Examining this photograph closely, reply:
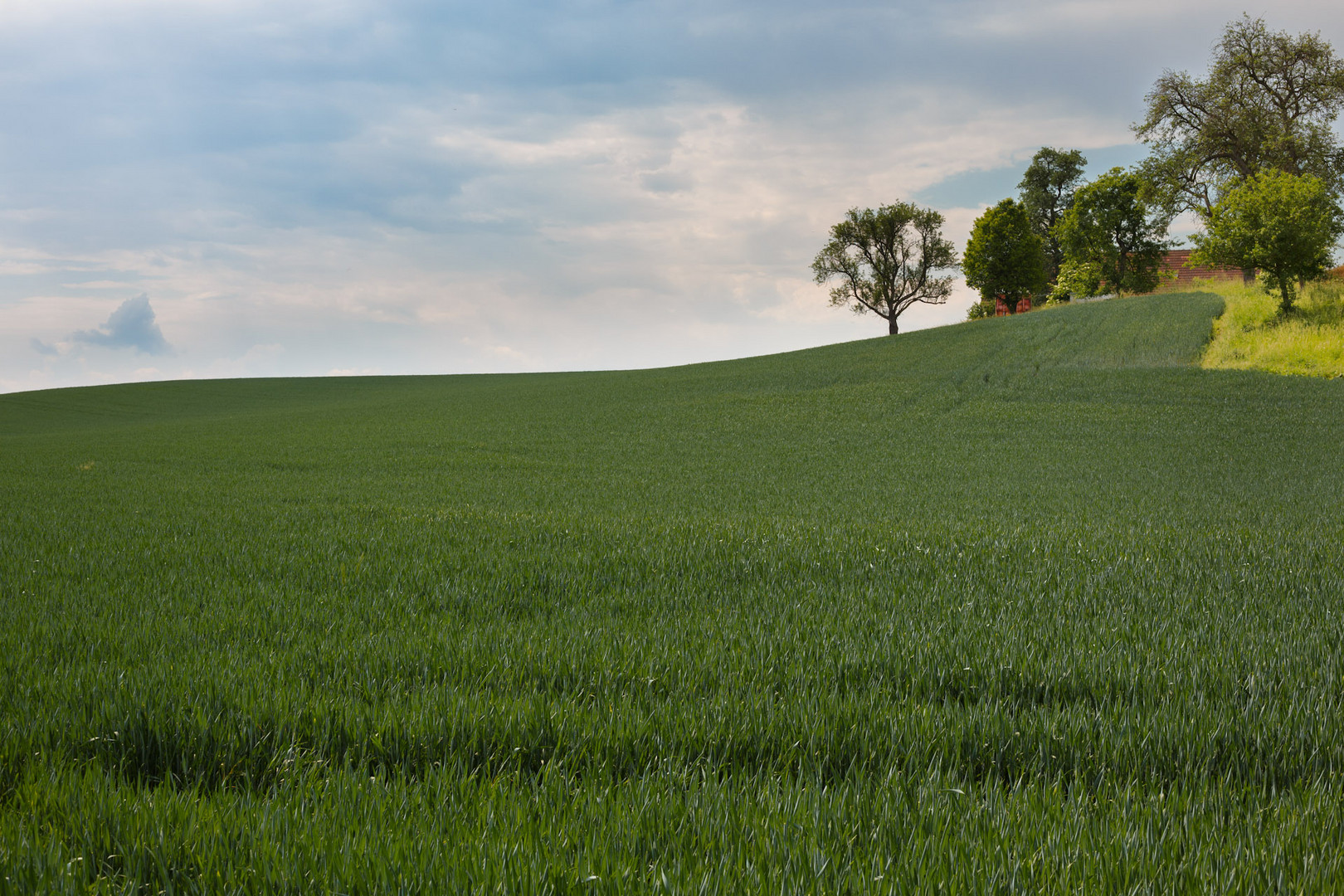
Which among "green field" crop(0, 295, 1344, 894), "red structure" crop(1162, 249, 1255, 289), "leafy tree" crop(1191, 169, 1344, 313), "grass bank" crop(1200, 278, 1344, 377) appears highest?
"red structure" crop(1162, 249, 1255, 289)

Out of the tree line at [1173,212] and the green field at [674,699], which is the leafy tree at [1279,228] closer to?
the tree line at [1173,212]

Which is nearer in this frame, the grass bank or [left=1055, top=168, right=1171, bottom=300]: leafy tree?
the grass bank

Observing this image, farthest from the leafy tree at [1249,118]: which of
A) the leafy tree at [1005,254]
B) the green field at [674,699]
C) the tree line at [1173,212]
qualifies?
the green field at [674,699]

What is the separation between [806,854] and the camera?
2580 millimetres

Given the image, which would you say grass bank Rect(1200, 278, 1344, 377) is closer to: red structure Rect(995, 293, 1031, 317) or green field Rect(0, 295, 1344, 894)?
green field Rect(0, 295, 1344, 894)

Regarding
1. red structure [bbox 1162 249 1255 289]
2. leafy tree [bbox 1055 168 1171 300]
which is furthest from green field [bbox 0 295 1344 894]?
red structure [bbox 1162 249 1255 289]

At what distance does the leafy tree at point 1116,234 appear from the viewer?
5878 centimetres

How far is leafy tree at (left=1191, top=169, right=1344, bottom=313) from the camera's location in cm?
3334

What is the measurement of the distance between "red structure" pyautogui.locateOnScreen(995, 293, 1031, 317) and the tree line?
0.35 meters

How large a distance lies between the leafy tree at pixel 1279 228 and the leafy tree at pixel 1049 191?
41635 millimetres

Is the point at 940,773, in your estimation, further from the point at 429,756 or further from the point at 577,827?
the point at 429,756

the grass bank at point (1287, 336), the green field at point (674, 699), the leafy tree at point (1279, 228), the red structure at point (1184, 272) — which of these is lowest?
the green field at point (674, 699)

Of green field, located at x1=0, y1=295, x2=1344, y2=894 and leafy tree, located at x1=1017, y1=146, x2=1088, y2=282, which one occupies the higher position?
leafy tree, located at x1=1017, y1=146, x2=1088, y2=282

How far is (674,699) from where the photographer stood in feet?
13.4
